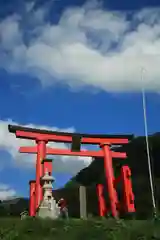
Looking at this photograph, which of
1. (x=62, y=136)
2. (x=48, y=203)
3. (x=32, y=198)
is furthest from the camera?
(x=62, y=136)

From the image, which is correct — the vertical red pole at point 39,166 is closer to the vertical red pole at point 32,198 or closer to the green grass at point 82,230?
the vertical red pole at point 32,198

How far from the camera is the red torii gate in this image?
2128 cm

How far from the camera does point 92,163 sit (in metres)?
51.0

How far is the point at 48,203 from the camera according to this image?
1697 centimetres

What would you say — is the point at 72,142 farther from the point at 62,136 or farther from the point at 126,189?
the point at 126,189

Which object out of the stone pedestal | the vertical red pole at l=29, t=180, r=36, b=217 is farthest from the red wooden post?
the vertical red pole at l=29, t=180, r=36, b=217

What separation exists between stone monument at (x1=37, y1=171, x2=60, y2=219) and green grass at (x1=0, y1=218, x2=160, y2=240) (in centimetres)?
1001

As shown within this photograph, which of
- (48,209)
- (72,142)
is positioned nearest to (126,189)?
(72,142)

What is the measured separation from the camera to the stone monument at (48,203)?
16.5m

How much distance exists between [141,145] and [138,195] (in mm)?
7945

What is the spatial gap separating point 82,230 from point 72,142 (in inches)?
653

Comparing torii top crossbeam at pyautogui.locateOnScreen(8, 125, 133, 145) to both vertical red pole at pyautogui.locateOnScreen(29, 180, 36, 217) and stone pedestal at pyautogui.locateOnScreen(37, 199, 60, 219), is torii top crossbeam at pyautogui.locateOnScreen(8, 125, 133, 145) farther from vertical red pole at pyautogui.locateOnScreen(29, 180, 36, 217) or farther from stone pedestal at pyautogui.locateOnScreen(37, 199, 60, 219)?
stone pedestal at pyautogui.locateOnScreen(37, 199, 60, 219)

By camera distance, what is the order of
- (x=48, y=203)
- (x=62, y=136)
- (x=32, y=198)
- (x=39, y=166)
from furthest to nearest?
1. (x=62, y=136)
2. (x=32, y=198)
3. (x=39, y=166)
4. (x=48, y=203)

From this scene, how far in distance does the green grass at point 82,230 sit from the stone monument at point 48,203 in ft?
32.8
